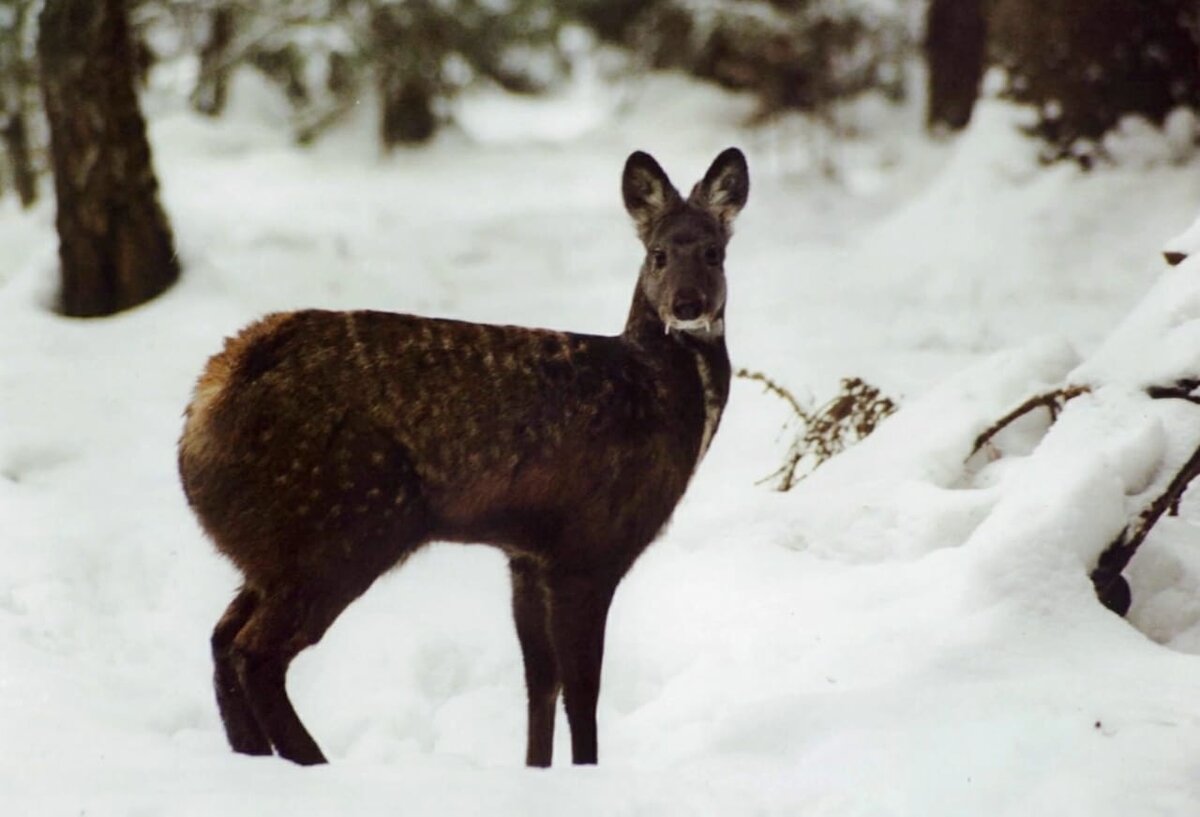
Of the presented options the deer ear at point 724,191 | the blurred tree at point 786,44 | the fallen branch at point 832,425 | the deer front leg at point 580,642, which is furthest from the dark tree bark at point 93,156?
the blurred tree at point 786,44

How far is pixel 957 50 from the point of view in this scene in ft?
48.6

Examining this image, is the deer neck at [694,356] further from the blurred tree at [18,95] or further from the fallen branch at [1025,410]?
the blurred tree at [18,95]

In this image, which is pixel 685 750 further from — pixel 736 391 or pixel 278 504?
pixel 736 391

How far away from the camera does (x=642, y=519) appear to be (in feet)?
15.7

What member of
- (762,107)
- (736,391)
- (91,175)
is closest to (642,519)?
(736,391)

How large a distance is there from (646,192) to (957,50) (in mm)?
10273

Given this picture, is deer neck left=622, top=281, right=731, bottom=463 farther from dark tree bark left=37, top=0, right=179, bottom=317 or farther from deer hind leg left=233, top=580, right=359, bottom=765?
Answer: dark tree bark left=37, top=0, right=179, bottom=317

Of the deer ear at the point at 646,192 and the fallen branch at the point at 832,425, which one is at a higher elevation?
the deer ear at the point at 646,192

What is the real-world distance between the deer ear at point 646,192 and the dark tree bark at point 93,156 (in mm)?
3887

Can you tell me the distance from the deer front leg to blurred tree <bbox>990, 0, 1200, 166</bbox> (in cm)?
635

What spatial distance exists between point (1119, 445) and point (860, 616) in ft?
3.56

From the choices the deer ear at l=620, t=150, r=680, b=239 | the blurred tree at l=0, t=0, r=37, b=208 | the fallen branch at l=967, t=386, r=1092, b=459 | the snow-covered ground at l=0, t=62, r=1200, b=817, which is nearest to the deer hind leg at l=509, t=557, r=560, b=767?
the snow-covered ground at l=0, t=62, r=1200, b=817

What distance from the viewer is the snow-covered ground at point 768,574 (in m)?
3.98

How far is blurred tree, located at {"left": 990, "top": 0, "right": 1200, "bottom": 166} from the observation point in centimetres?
957
